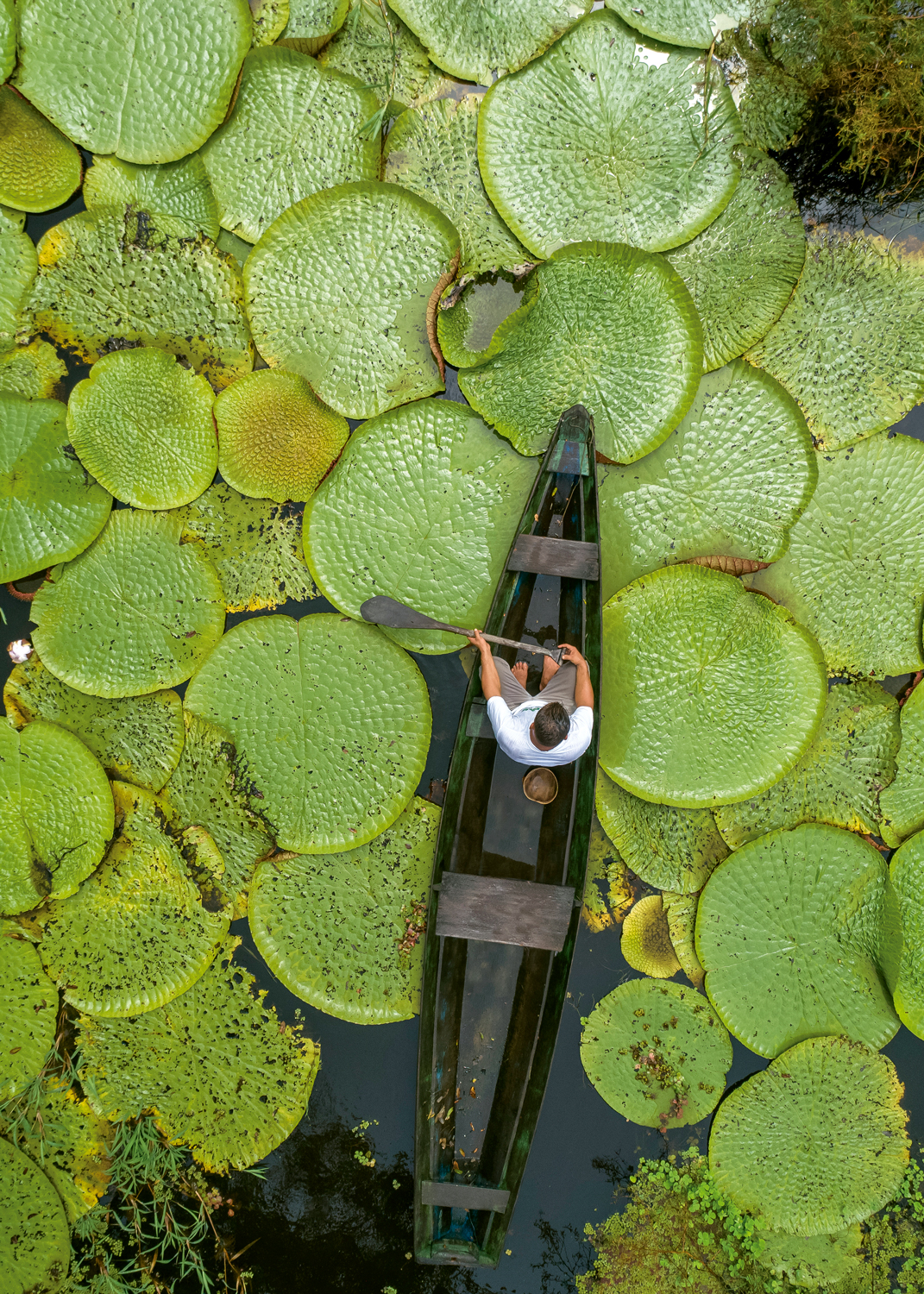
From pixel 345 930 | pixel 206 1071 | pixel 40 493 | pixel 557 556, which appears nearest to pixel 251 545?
pixel 40 493

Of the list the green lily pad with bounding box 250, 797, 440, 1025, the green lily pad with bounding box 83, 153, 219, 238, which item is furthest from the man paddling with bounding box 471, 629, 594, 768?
the green lily pad with bounding box 83, 153, 219, 238

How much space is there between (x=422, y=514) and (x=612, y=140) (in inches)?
68.6

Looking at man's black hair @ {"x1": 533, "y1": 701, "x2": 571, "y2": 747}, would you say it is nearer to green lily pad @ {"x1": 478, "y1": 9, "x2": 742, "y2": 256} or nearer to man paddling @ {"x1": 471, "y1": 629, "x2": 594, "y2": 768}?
man paddling @ {"x1": 471, "y1": 629, "x2": 594, "y2": 768}

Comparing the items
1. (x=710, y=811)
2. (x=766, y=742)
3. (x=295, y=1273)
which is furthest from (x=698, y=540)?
(x=295, y=1273)

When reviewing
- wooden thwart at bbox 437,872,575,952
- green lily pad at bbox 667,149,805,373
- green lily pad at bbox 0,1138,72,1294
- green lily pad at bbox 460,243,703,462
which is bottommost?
green lily pad at bbox 0,1138,72,1294

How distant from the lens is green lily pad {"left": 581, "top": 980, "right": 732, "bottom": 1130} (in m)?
2.82

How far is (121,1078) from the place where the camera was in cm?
286

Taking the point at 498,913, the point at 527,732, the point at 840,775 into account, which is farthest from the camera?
the point at 840,775

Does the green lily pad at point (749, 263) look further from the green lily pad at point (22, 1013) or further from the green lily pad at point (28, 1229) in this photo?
the green lily pad at point (28, 1229)

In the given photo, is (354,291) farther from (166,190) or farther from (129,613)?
(129,613)

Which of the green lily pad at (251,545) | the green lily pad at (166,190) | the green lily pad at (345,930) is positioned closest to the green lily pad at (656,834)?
the green lily pad at (345,930)

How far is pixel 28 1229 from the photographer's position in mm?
2799

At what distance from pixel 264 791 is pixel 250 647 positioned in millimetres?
633

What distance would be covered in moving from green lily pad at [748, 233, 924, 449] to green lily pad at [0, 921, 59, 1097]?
164 inches
